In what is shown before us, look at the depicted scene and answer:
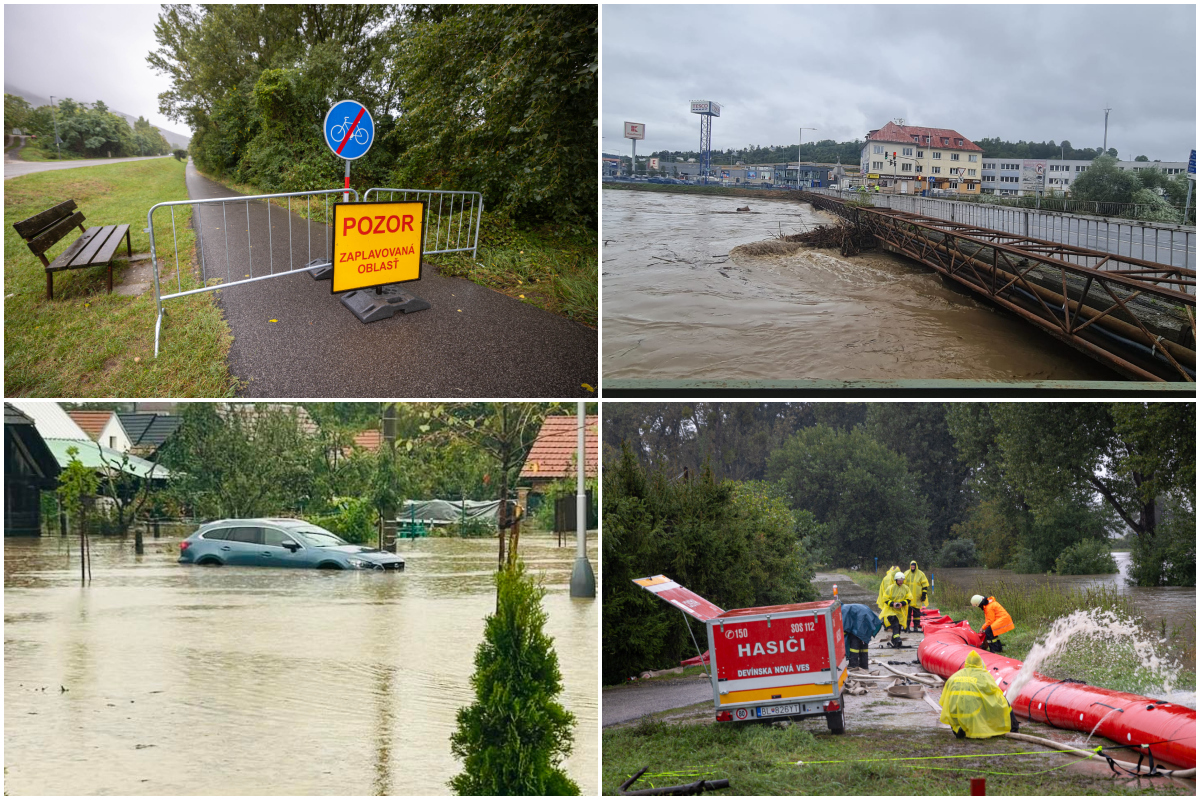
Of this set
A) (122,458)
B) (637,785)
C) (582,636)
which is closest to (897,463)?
(582,636)

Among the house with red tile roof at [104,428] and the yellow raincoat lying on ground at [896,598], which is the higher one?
the house with red tile roof at [104,428]

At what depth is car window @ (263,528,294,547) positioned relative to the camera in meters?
9.88

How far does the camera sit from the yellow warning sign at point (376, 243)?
556 centimetres

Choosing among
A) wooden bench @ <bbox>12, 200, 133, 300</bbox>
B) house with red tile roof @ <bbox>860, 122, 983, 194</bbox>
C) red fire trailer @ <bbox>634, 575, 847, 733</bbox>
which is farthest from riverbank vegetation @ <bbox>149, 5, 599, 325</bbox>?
red fire trailer @ <bbox>634, 575, 847, 733</bbox>

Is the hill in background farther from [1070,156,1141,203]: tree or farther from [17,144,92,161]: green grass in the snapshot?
[1070,156,1141,203]: tree

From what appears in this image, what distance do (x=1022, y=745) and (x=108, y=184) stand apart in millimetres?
9623

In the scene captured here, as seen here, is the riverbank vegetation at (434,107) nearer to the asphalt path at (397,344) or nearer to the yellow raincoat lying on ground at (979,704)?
the asphalt path at (397,344)

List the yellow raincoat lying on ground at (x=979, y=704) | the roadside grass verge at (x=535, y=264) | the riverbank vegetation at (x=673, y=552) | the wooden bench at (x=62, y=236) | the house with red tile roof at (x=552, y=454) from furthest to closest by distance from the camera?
1. the house with red tile roof at (x=552, y=454)
2. the roadside grass verge at (x=535, y=264)
3. the wooden bench at (x=62, y=236)
4. the riverbank vegetation at (x=673, y=552)
5. the yellow raincoat lying on ground at (x=979, y=704)

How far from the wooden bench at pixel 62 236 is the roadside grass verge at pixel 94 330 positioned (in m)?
0.20

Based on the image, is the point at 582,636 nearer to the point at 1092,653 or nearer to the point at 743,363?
the point at 743,363

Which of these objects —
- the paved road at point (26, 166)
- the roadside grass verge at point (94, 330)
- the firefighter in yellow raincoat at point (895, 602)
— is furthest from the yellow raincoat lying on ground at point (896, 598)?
the paved road at point (26, 166)

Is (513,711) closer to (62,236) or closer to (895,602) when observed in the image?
(895,602)

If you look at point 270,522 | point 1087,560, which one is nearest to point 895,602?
point 1087,560

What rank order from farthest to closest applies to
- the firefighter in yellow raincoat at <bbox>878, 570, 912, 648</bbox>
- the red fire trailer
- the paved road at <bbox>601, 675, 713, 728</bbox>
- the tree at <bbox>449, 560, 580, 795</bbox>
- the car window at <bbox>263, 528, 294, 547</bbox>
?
the car window at <bbox>263, 528, 294, 547</bbox> < the firefighter in yellow raincoat at <bbox>878, 570, 912, 648</bbox> < the paved road at <bbox>601, 675, 713, 728</bbox> < the red fire trailer < the tree at <bbox>449, 560, 580, 795</bbox>
